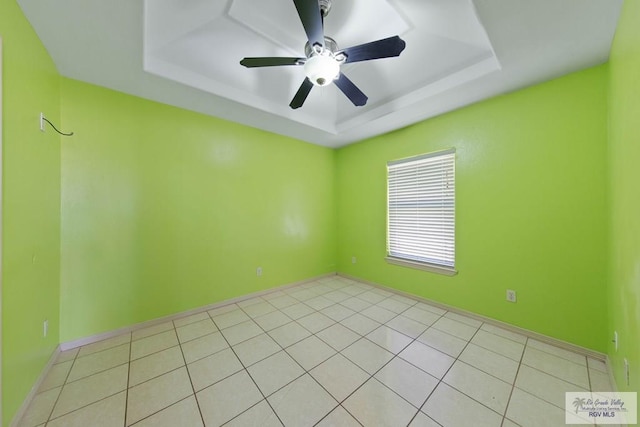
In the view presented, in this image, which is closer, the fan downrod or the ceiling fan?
the ceiling fan

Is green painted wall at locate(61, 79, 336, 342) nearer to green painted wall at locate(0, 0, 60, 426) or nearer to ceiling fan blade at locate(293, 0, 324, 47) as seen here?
green painted wall at locate(0, 0, 60, 426)

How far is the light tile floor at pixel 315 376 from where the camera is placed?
126 cm

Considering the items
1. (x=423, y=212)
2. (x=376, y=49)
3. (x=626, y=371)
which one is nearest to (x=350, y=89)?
(x=376, y=49)

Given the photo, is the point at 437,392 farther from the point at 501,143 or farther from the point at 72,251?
the point at 72,251

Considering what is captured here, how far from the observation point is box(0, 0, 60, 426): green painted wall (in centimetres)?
117

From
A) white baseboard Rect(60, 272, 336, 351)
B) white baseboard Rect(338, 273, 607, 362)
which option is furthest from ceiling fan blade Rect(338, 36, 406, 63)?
white baseboard Rect(60, 272, 336, 351)

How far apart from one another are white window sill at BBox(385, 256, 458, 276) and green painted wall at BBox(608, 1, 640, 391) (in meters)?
1.15

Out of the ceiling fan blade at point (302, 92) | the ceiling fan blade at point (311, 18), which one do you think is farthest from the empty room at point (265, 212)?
the ceiling fan blade at point (302, 92)

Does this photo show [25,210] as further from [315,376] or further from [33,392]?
[315,376]

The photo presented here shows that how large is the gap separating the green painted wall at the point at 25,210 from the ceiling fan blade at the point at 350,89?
1963 millimetres

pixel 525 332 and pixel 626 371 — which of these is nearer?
pixel 626 371

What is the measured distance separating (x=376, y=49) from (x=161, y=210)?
253 cm

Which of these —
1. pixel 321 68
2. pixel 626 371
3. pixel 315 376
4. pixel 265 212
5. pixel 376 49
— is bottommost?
pixel 315 376

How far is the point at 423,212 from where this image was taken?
284 centimetres
